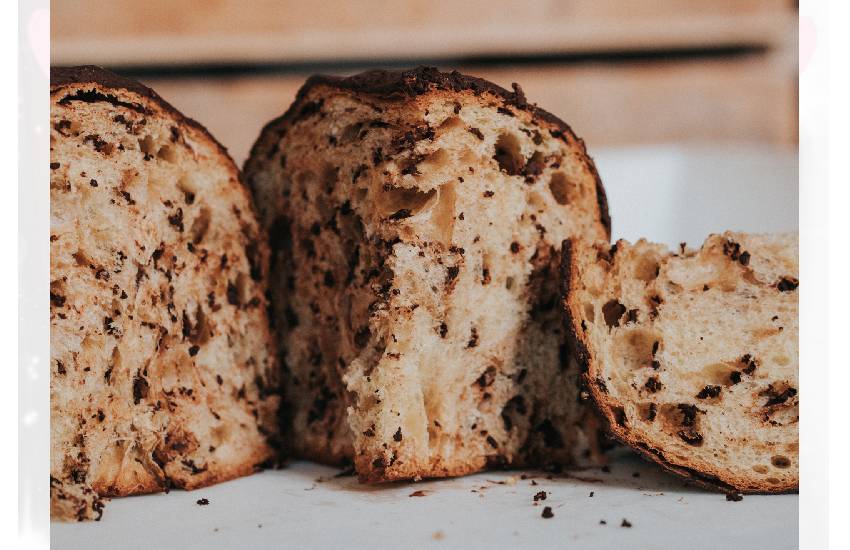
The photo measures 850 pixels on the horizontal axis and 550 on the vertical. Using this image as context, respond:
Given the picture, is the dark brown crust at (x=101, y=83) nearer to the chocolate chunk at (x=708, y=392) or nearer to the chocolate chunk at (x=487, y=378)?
the chocolate chunk at (x=487, y=378)

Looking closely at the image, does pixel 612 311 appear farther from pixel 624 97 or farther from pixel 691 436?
pixel 624 97

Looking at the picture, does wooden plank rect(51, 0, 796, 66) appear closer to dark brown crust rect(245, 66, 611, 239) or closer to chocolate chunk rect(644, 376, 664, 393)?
dark brown crust rect(245, 66, 611, 239)

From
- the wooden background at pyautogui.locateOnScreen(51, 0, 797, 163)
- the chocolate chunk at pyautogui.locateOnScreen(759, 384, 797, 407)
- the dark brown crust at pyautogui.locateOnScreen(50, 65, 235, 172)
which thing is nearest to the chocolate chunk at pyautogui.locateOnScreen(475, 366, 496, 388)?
the chocolate chunk at pyautogui.locateOnScreen(759, 384, 797, 407)

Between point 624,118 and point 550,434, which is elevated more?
point 624,118

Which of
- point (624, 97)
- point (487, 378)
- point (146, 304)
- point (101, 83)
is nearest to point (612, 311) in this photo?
point (487, 378)
